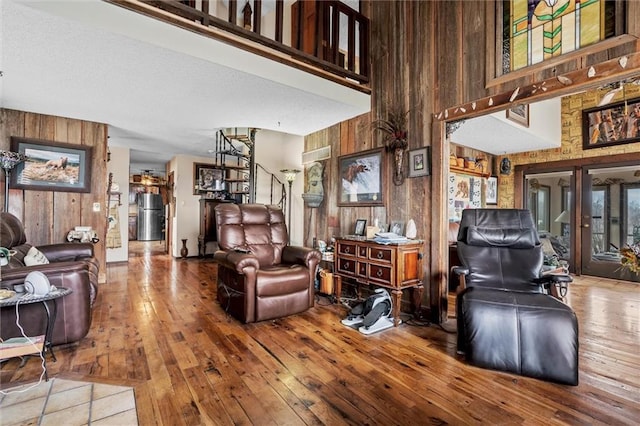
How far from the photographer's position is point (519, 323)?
1.93m

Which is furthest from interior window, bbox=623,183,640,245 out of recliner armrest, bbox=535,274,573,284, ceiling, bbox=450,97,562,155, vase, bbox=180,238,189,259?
vase, bbox=180,238,189,259

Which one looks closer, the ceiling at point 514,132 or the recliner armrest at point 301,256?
the recliner armrest at point 301,256

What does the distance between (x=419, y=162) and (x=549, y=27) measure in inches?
58.2

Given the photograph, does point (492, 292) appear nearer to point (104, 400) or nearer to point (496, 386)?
point (496, 386)

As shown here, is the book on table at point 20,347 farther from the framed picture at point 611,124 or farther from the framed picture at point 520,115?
the framed picture at point 611,124

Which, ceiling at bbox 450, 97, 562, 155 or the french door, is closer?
ceiling at bbox 450, 97, 562, 155

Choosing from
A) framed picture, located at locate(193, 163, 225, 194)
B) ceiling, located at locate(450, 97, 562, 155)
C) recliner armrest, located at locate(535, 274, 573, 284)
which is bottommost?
recliner armrest, located at locate(535, 274, 573, 284)

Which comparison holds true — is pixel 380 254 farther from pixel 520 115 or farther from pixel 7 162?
pixel 7 162

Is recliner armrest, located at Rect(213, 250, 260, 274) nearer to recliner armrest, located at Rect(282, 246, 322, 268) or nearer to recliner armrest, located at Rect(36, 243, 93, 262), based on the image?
recliner armrest, located at Rect(282, 246, 322, 268)

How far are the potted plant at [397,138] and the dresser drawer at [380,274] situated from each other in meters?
1.07

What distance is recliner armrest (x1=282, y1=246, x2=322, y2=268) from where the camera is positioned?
3.19 meters

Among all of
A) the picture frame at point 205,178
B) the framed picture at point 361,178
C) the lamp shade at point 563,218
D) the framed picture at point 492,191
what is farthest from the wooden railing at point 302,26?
the lamp shade at point 563,218

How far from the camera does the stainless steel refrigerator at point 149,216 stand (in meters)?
10.1

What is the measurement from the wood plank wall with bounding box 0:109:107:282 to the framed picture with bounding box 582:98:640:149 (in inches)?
315
